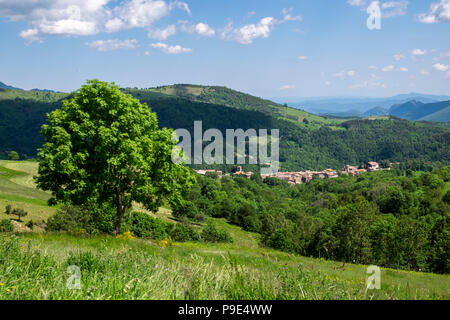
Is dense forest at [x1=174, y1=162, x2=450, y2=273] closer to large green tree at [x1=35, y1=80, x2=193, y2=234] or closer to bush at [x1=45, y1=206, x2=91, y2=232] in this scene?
large green tree at [x1=35, y1=80, x2=193, y2=234]

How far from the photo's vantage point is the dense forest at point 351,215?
41375 mm

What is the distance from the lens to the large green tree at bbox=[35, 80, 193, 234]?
55.1 feet

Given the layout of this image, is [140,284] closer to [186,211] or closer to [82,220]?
[82,220]

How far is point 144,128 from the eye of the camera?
19.2 m

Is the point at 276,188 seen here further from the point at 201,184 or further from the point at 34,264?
the point at 34,264

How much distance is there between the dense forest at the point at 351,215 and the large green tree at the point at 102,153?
11.1 metres

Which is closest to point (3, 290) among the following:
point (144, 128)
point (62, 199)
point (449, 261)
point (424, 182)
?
point (62, 199)

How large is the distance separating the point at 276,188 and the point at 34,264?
545 feet

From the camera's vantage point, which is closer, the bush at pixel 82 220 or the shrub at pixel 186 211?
the bush at pixel 82 220

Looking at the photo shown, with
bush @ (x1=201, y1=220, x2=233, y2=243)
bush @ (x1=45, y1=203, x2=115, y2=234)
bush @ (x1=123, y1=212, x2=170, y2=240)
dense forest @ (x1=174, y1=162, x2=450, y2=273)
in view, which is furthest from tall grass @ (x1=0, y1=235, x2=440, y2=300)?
bush @ (x1=201, y1=220, x2=233, y2=243)

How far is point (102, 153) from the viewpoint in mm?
17156

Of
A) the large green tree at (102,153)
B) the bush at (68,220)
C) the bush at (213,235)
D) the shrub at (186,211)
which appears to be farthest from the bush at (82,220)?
the shrub at (186,211)

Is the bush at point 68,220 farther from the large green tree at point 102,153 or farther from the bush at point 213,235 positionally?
the bush at point 213,235

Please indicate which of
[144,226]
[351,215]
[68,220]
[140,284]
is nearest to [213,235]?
[144,226]
